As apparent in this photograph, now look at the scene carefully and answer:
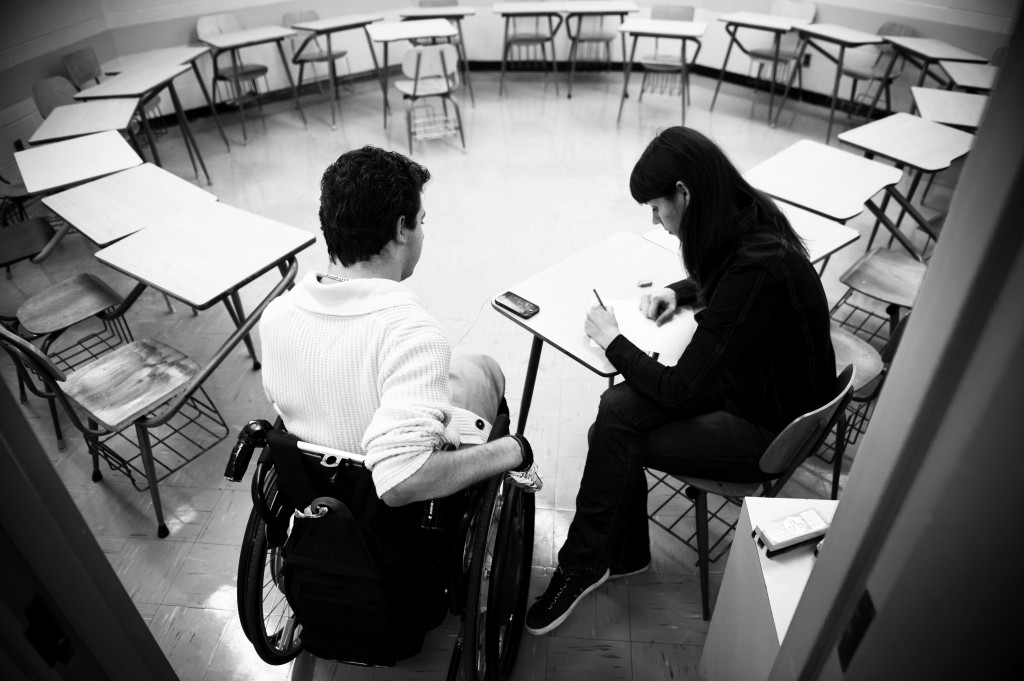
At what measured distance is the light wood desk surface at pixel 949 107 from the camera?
3359 millimetres

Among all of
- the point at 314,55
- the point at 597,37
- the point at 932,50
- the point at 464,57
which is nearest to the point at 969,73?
the point at 932,50

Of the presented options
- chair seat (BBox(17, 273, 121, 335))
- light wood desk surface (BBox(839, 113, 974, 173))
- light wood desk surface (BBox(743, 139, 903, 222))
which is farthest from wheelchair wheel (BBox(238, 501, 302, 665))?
light wood desk surface (BBox(839, 113, 974, 173))

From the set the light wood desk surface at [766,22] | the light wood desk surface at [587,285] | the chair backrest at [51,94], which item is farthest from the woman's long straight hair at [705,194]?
the light wood desk surface at [766,22]

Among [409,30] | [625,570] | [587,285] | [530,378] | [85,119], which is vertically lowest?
[625,570]

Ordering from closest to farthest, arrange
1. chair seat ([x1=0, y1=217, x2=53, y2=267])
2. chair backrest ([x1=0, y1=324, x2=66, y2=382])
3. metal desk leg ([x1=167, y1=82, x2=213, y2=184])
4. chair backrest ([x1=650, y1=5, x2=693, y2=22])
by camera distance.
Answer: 1. chair backrest ([x1=0, y1=324, x2=66, y2=382])
2. chair seat ([x1=0, y1=217, x2=53, y2=267])
3. metal desk leg ([x1=167, y1=82, x2=213, y2=184])
4. chair backrest ([x1=650, y1=5, x2=693, y2=22])

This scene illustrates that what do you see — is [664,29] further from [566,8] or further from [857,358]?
[857,358]

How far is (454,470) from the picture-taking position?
1178mm

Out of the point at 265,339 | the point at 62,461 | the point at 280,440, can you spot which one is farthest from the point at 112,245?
the point at 280,440

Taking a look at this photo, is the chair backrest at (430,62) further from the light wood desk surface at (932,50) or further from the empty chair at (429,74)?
the light wood desk surface at (932,50)

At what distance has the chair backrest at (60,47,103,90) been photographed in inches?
172

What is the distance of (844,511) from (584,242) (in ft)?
10.6

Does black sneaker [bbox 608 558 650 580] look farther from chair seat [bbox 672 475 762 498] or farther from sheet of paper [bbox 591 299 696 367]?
sheet of paper [bbox 591 299 696 367]

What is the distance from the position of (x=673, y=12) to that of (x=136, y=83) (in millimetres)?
4609

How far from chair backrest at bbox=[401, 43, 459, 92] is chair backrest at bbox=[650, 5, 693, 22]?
7.83 feet
